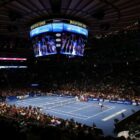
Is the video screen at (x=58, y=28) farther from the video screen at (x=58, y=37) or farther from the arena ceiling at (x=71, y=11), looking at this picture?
the arena ceiling at (x=71, y=11)

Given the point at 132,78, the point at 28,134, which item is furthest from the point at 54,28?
the point at 132,78

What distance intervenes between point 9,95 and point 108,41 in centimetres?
2358

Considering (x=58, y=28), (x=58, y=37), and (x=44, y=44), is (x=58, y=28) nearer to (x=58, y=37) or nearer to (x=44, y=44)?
(x=58, y=37)

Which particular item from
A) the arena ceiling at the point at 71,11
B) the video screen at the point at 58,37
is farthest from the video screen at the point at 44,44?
the arena ceiling at the point at 71,11

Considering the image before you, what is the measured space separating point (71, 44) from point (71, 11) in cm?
249

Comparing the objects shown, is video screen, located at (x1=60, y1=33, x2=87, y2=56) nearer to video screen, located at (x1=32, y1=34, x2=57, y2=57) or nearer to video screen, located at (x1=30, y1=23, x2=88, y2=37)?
video screen, located at (x1=30, y1=23, x2=88, y2=37)

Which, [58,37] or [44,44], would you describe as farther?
[44,44]

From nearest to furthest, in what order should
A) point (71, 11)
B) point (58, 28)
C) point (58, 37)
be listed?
point (71, 11) → point (58, 28) → point (58, 37)

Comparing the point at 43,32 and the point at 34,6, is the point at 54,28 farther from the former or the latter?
the point at 34,6

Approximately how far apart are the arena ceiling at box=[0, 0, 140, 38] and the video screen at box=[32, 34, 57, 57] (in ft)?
3.13

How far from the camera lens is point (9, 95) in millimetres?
42625

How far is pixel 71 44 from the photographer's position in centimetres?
1262

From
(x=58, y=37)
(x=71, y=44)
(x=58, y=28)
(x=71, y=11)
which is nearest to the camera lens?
(x=71, y=11)

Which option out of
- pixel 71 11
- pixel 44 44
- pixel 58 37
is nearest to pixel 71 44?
pixel 58 37
